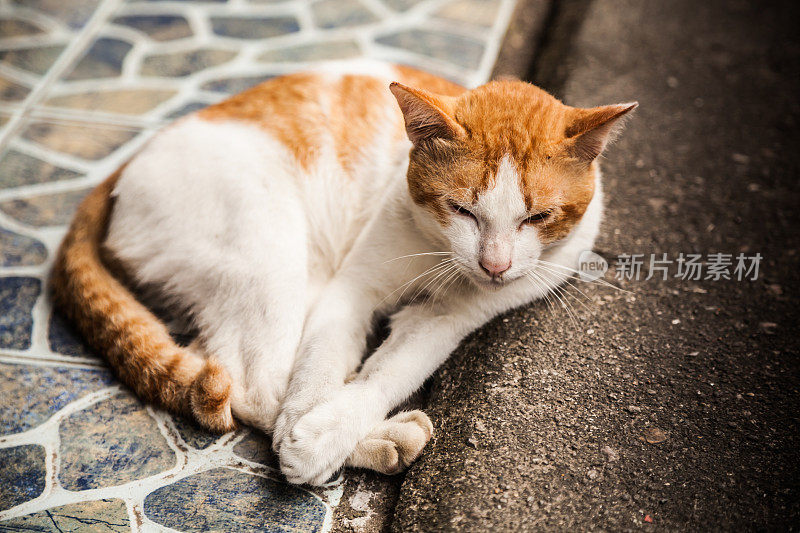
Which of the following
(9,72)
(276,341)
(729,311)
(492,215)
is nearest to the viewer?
(492,215)

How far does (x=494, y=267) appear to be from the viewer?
1746 mm

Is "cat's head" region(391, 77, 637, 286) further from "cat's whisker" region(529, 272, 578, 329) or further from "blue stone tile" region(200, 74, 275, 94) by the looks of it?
"blue stone tile" region(200, 74, 275, 94)

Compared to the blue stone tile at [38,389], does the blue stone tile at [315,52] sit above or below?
above

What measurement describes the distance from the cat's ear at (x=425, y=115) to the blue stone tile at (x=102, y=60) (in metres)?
2.37

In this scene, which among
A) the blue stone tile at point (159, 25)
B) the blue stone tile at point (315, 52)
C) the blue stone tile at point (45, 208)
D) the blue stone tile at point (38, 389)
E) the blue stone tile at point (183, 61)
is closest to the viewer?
the blue stone tile at point (38, 389)

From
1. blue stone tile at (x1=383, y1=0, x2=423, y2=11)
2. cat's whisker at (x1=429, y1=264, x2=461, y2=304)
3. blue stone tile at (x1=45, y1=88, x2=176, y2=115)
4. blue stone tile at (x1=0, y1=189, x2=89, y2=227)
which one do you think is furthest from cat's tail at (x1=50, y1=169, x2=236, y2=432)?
blue stone tile at (x1=383, y1=0, x2=423, y2=11)

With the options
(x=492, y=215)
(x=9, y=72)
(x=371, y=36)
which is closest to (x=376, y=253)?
(x=492, y=215)

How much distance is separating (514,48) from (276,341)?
2.53m

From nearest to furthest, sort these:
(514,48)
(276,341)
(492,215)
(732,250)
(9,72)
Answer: (492,215) < (276,341) < (732,250) < (9,72) < (514,48)

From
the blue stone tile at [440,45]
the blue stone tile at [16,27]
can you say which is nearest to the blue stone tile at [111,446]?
the blue stone tile at [440,45]

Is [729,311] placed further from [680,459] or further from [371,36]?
[371,36]

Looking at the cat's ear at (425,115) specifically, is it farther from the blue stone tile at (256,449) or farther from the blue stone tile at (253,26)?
the blue stone tile at (253,26)

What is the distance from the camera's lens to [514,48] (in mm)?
3789

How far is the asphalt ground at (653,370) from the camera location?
1705mm
